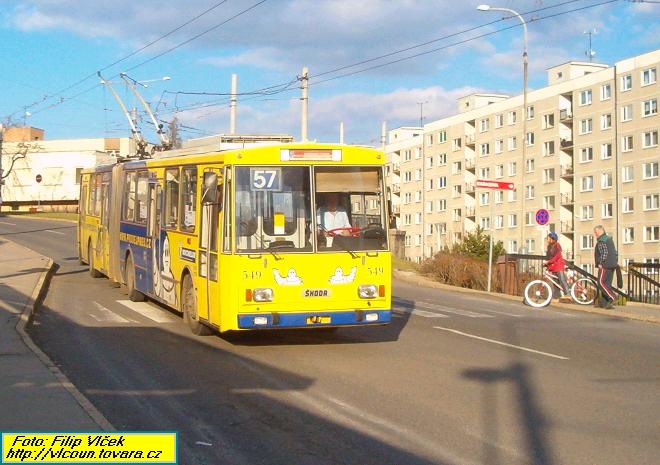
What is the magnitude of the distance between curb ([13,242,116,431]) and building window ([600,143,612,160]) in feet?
174

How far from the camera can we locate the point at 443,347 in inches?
494

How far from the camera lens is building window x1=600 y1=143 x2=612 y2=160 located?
6475 cm

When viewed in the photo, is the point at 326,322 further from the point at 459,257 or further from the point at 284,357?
the point at 459,257

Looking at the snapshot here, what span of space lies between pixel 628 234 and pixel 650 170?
199 inches

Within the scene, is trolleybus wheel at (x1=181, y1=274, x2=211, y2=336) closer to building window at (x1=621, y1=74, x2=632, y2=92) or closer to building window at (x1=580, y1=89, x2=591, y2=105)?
building window at (x1=621, y1=74, x2=632, y2=92)

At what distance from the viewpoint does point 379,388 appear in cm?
935

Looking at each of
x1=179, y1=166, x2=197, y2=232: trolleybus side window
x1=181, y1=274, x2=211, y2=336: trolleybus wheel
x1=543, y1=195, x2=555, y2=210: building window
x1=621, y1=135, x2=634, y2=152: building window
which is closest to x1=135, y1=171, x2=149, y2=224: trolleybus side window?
x1=179, y1=166, x2=197, y2=232: trolleybus side window

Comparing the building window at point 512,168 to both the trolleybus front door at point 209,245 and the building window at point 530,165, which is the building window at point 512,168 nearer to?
the building window at point 530,165

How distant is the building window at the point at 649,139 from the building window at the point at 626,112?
6.53 ft

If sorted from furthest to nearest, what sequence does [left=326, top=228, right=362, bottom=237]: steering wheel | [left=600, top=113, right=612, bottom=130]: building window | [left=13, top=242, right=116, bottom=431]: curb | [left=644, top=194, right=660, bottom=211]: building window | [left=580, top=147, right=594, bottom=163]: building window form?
[left=580, top=147, right=594, bottom=163]: building window, [left=600, top=113, right=612, bottom=130]: building window, [left=644, top=194, right=660, bottom=211]: building window, [left=326, top=228, right=362, bottom=237]: steering wheel, [left=13, top=242, right=116, bottom=431]: curb

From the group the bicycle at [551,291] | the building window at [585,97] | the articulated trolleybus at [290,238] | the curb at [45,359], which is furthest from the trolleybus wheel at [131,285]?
the building window at [585,97]

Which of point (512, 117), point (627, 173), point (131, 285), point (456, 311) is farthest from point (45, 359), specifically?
point (512, 117)

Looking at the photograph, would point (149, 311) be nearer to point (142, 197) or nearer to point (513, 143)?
point (142, 197)

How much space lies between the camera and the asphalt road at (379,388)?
702 centimetres
